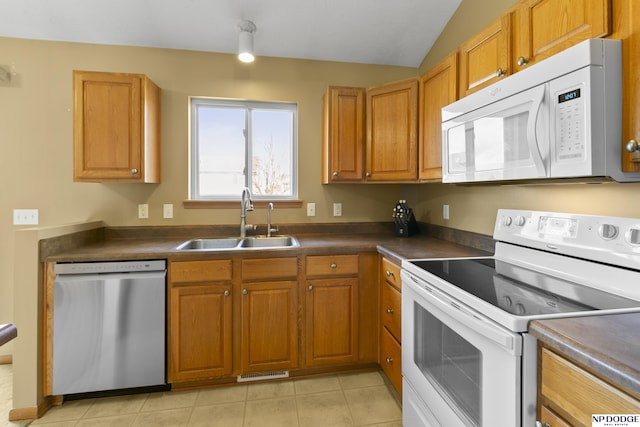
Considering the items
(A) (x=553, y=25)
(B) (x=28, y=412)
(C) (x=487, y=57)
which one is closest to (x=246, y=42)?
(C) (x=487, y=57)

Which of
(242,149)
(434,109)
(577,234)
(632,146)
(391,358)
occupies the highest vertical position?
(434,109)

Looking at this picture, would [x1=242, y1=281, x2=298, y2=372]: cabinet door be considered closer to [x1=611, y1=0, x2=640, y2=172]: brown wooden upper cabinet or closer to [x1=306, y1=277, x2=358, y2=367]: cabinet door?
[x1=306, y1=277, x2=358, y2=367]: cabinet door

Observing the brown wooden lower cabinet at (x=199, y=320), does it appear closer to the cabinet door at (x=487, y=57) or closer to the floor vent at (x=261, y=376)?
the floor vent at (x=261, y=376)

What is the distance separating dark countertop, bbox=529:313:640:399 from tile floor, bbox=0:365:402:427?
127 centimetres

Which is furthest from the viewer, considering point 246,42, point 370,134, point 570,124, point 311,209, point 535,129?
point 311,209

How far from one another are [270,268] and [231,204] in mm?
825

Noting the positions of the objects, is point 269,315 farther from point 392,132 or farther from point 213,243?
point 392,132

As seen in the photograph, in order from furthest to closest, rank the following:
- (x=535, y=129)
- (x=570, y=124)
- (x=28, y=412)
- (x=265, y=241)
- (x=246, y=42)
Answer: (x=265, y=241) → (x=246, y=42) → (x=28, y=412) → (x=535, y=129) → (x=570, y=124)

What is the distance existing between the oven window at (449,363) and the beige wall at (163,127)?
1460 mm

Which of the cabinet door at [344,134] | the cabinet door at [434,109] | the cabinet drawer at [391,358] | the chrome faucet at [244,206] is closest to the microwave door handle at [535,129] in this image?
the cabinet door at [434,109]

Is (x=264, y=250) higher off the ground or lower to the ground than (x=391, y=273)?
higher

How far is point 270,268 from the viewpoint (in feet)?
6.77

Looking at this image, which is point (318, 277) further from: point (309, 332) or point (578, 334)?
point (578, 334)

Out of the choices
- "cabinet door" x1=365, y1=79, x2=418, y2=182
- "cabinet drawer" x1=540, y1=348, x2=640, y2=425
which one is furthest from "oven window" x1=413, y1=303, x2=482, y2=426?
"cabinet door" x1=365, y1=79, x2=418, y2=182
